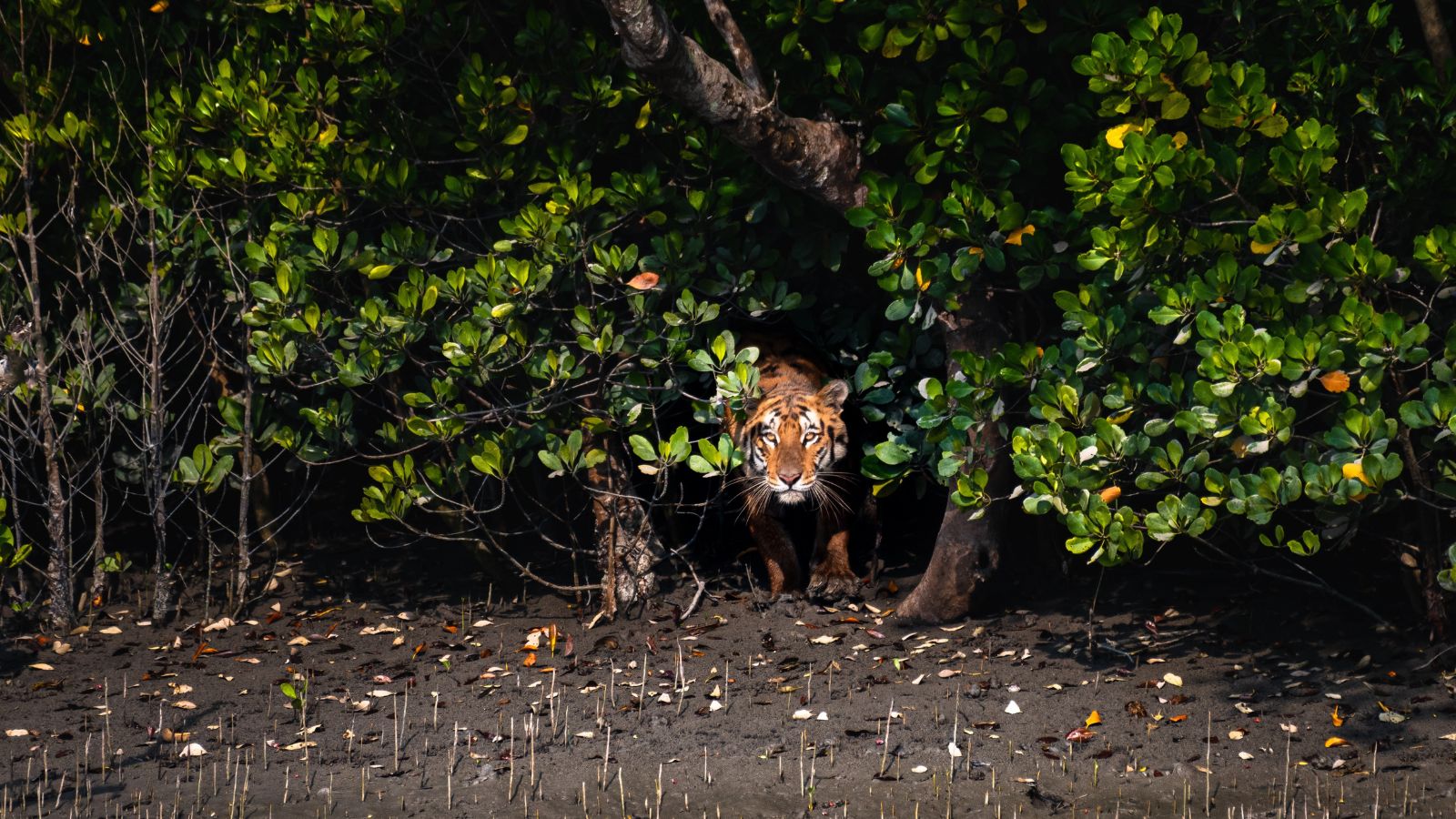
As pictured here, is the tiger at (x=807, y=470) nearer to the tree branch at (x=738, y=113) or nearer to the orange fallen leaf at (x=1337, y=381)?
the tree branch at (x=738, y=113)

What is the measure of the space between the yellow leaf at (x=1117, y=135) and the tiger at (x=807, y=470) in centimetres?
308

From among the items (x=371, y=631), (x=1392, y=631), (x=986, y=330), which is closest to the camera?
(x=1392, y=631)

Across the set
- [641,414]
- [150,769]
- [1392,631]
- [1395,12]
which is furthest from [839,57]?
[150,769]

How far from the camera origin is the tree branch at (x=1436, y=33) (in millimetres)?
6508

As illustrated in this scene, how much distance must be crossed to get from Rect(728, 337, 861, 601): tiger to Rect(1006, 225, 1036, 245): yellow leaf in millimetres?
2037

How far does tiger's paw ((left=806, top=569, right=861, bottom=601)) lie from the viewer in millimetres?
9188

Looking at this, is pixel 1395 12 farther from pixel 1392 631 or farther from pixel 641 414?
pixel 641 414

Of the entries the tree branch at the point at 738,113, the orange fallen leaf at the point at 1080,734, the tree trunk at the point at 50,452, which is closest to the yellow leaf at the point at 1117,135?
the tree branch at the point at 738,113

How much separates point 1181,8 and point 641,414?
11.7 ft

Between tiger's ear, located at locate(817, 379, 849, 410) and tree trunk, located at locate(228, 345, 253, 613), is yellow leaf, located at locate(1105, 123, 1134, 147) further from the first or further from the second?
tree trunk, located at locate(228, 345, 253, 613)

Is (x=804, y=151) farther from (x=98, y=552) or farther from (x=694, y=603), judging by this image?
(x=98, y=552)

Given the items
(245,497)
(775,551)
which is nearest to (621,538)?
(775,551)

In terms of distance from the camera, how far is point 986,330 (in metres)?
8.20

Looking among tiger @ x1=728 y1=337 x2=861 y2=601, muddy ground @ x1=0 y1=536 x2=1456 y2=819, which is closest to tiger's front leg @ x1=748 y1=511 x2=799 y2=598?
tiger @ x1=728 y1=337 x2=861 y2=601
